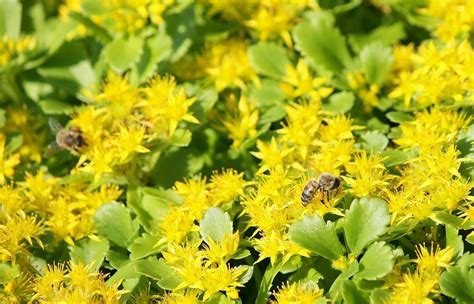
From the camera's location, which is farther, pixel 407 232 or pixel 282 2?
pixel 282 2

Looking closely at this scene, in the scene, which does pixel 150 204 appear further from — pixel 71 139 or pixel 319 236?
pixel 319 236

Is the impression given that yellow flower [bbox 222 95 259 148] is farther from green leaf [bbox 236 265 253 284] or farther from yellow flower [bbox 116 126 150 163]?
green leaf [bbox 236 265 253 284]

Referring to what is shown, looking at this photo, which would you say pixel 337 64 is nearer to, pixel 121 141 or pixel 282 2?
pixel 282 2

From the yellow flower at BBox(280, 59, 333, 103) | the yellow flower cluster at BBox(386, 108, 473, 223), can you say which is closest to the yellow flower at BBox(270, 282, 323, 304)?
the yellow flower cluster at BBox(386, 108, 473, 223)

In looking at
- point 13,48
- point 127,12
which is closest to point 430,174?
point 127,12

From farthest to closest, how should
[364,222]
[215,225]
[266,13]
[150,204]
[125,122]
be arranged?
[266,13] → [125,122] → [150,204] → [215,225] → [364,222]

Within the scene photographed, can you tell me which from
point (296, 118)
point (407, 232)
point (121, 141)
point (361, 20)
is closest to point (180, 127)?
point (121, 141)
